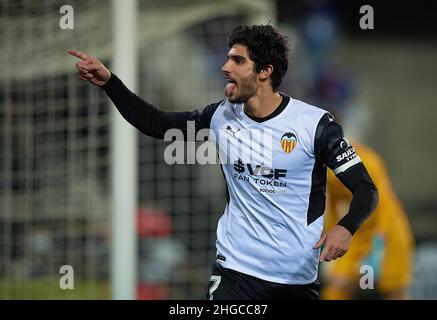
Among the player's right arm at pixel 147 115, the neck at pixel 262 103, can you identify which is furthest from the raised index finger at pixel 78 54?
the neck at pixel 262 103

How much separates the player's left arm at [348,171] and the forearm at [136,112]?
82 cm

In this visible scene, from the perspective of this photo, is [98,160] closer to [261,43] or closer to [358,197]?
[261,43]

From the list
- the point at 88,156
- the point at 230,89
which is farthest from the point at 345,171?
the point at 88,156

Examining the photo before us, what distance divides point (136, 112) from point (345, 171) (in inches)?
43.0

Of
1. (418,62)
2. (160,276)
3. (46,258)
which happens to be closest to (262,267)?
(46,258)

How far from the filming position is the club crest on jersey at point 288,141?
4.11 metres

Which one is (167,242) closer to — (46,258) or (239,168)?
(46,258)

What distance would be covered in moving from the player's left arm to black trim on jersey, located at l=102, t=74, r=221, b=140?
630mm

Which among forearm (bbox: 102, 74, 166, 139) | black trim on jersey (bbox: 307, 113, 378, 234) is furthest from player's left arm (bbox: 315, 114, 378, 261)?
forearm (bbox: 102, 74, 166, 139)

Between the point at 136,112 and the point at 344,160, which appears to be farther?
the point at 136,112

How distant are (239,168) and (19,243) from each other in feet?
13.3

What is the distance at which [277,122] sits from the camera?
164 inches

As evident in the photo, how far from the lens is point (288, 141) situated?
412cm

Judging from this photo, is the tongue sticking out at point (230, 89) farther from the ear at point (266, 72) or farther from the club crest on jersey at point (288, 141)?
the club crest on jersey at point (288, 141)
